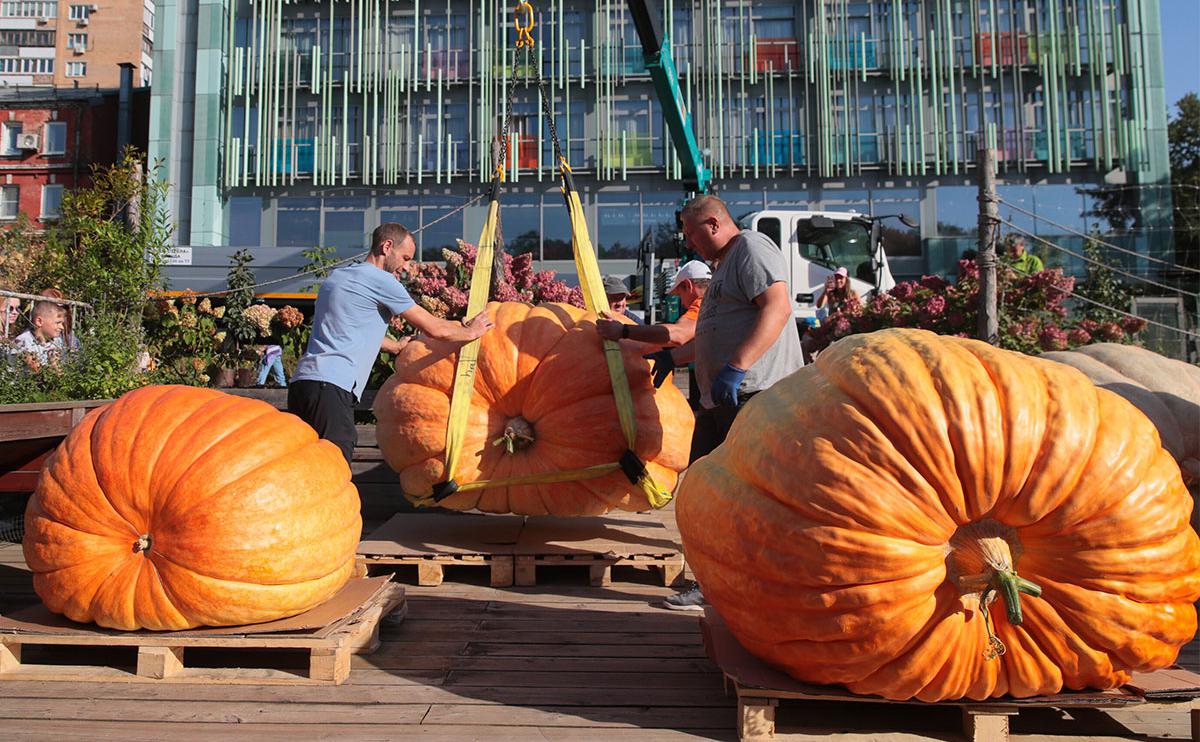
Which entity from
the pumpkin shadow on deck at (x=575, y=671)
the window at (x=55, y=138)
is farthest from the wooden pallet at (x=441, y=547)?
the window at (x=55, y=138)

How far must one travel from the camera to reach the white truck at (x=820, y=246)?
12.3m

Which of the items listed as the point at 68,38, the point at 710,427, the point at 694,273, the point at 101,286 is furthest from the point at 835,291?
the point at 68,38

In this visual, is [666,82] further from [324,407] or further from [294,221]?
[294,221]

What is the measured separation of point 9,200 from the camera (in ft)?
84.1

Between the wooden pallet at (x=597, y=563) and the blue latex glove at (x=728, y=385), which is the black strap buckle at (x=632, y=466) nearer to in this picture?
the wooden pallet at (x=597, y=563)

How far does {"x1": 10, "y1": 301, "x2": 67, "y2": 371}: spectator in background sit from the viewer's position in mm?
4648

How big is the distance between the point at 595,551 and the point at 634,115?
19.8 metres

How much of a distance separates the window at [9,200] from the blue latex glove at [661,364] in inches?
1177

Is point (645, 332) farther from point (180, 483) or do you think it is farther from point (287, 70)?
point (287, 70)

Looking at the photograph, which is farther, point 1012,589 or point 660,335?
point 660,335

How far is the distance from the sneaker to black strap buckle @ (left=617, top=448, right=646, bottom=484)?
546 millimetres

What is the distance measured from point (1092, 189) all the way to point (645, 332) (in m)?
21.6

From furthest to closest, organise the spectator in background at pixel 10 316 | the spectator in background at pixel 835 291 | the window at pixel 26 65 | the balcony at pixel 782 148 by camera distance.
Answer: the window at pixel 26 65 < the balcony at pixel 782 148 < the spectator in background at pixel 835 291 < the spectator in background at pixel 10 316

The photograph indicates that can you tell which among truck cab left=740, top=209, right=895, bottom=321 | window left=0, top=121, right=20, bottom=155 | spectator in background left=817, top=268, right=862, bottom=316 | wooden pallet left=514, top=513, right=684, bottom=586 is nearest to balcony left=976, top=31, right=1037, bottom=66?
truck cab left=740, top=209, right=895, bottom=321
